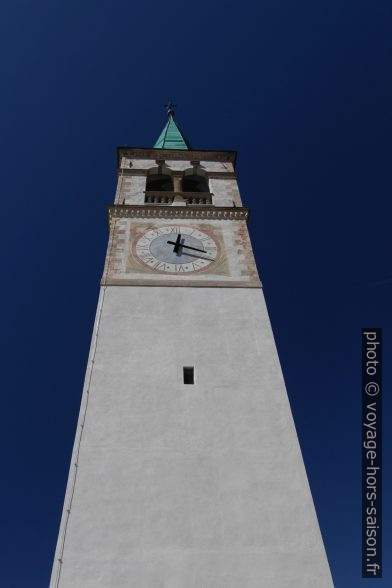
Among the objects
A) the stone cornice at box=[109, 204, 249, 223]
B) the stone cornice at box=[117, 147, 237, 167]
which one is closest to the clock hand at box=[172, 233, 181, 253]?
the stone cornice at box=[109, 204, 249, 223]

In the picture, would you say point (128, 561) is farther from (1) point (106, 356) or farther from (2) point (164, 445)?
(1) point (106, 356)

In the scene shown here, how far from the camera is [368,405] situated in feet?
36.4

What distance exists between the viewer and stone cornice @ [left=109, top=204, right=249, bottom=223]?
55.4 ft

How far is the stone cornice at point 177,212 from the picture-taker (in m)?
16.9

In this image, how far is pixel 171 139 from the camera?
24750 mm

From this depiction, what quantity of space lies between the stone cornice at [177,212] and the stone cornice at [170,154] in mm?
4682

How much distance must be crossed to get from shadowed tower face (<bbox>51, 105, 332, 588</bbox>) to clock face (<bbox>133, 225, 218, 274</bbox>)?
0.05 m

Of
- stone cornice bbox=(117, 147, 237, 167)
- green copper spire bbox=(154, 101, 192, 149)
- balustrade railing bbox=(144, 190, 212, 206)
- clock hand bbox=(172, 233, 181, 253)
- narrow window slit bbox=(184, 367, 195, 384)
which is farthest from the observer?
green copper spire bbox=(154, 101, 192, 149)

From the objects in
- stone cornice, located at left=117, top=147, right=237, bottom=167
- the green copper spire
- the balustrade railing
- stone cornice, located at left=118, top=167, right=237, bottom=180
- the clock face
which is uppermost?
the green copper spire

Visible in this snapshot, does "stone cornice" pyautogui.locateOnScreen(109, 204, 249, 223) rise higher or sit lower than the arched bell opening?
lower

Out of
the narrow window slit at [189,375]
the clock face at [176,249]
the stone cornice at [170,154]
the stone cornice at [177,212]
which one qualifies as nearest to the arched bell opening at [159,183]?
the stone cornice at [170,154]

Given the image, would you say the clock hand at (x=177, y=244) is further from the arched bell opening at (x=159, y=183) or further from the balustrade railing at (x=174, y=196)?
the arched bell opening at (x=159, y=183)

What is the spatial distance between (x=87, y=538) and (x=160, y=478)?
146cm

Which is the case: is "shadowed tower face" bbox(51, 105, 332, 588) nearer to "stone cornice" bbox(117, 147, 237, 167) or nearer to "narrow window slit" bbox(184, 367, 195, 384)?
"narrow window slit" bbox(184, 367, 195, 384)
